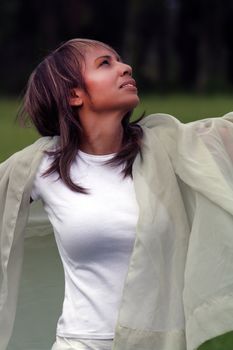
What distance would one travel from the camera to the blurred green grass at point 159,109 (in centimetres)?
1931

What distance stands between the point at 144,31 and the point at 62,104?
39069 mm

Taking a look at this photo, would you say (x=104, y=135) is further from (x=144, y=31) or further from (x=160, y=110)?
(x=144, y=31)

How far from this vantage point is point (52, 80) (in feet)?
13.0

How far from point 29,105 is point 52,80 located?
0.12m

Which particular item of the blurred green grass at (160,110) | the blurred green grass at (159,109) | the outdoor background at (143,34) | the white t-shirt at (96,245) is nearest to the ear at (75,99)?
the white t-shirt at (96,245)

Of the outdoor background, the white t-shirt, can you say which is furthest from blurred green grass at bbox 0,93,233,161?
the white t-shirt

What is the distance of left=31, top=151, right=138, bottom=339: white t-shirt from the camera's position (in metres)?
3.72

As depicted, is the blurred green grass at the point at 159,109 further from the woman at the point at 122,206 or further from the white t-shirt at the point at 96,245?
the white t-shirt at the point at 96,245

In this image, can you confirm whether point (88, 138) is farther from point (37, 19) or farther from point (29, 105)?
point (37, 19)

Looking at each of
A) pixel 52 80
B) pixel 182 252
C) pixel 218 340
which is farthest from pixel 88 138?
pixel 218 340

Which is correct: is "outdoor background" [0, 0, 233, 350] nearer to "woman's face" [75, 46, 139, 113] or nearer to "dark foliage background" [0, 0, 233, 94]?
"dark foliage background" [0, 0, 233, 94]

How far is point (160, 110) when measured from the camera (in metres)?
24.3

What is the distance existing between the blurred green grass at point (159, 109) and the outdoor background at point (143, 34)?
5.49 meters

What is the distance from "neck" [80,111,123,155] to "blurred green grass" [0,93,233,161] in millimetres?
11786
